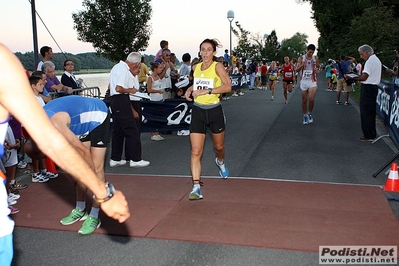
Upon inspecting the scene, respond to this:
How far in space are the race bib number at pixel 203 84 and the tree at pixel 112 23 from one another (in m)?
21.1

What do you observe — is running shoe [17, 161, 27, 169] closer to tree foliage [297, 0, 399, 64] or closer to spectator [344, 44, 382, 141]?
spectator [344, 44, 382, 141]

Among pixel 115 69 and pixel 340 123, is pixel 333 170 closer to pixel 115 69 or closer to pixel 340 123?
pixel 115 69

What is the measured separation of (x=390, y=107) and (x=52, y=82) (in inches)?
294

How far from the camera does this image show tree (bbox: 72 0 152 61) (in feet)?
85.5

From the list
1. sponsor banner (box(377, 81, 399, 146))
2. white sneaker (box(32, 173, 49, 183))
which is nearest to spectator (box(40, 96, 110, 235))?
white sneaker (box(32, 173, 49, 183))

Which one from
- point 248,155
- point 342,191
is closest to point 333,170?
point 342,191

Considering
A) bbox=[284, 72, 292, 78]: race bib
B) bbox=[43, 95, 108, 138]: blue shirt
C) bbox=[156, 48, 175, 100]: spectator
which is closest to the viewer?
bbox=[43, 95, 108, 138]: blue shirt

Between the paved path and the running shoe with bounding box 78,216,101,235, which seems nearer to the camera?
the paved path

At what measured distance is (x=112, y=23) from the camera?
2633cm

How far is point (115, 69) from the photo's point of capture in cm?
779

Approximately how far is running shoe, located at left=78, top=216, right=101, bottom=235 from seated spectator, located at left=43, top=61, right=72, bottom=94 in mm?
5027

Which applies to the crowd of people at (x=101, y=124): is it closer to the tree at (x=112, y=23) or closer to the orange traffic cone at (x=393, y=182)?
the orange traffic cone at (x=393, y=182)

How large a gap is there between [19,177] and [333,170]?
5.62 meters

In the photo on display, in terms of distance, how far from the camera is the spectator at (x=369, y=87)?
9609 millimetres
